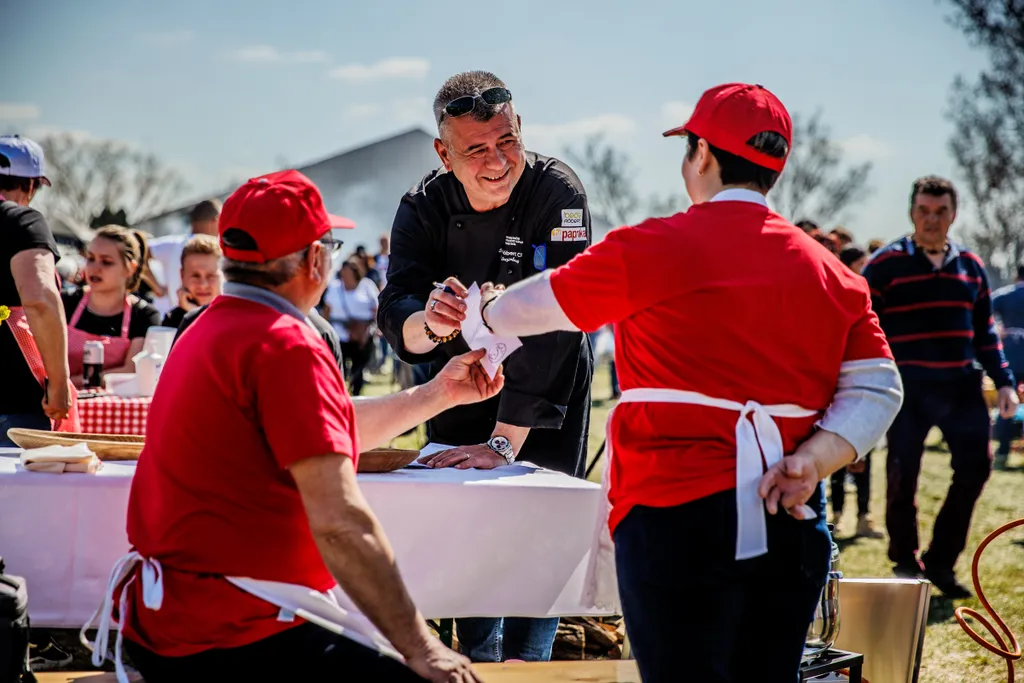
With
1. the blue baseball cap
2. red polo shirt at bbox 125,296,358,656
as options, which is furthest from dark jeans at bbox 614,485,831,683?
the blue baseball cap

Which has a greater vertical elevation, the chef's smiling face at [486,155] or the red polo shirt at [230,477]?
the chef's smiling face at [486,155]

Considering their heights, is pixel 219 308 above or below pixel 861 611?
above

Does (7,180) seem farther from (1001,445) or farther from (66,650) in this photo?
(1001,445)

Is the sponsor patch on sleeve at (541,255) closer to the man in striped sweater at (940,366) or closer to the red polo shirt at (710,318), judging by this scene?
the red polo shirt at (710,318)

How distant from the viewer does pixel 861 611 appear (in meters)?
3.00

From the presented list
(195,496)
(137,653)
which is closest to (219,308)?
(195,496)

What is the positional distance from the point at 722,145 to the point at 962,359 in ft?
13.0

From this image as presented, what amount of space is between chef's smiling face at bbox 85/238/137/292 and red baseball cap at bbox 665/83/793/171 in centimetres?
386

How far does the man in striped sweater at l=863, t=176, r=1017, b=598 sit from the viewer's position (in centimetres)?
545

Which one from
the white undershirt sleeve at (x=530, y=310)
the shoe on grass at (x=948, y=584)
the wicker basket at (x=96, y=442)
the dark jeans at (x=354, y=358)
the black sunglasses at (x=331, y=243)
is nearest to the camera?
the black sunglasses at (x=331, y=243)

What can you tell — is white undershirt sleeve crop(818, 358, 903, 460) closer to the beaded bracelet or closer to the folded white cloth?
the beaded bracelet

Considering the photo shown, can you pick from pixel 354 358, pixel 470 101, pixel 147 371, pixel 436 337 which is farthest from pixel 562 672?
pixel 354 358

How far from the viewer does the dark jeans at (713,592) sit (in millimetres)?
1942

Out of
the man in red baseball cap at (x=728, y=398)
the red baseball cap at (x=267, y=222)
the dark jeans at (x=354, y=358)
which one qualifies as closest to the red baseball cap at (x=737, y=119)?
the man in red baseball cap at (x=728, y=398)
